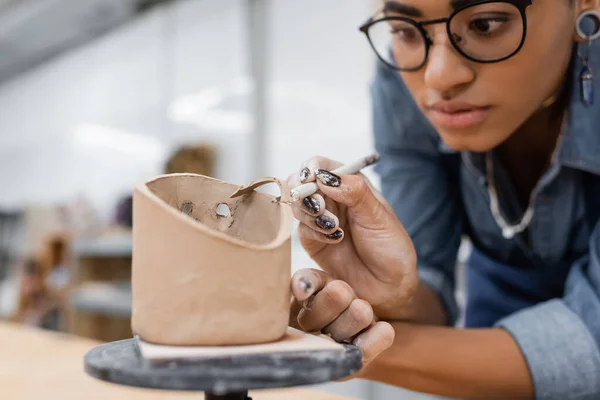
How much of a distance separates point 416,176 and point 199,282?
2.49ft

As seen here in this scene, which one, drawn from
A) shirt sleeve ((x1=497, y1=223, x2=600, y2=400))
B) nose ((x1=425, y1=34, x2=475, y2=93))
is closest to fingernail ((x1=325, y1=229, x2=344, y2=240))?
nose ((x1=425, y1=34, x2=475, y2=93))

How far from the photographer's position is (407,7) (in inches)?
31.4

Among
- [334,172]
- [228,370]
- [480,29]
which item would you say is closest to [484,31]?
[480,29]

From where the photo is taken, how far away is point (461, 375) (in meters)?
0.91

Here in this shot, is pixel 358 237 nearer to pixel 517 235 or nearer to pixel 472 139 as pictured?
pixel 472 139

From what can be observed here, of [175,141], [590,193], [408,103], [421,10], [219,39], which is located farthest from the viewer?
[175,141]

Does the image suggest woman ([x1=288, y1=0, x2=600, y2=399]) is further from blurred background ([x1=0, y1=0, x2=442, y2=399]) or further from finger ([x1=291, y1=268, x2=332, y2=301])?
blurred background ([x1=0, y1=0, x2=442, y2=399])

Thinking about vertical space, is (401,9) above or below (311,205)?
above

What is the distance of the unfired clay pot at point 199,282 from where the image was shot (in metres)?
0.52

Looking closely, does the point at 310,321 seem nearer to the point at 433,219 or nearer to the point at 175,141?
the point at 433,219

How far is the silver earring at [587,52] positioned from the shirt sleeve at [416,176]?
0.31 meters

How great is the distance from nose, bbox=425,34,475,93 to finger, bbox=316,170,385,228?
8.2 inches

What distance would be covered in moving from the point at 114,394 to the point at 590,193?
894 mm

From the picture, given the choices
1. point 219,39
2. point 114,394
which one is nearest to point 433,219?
point 114,394
